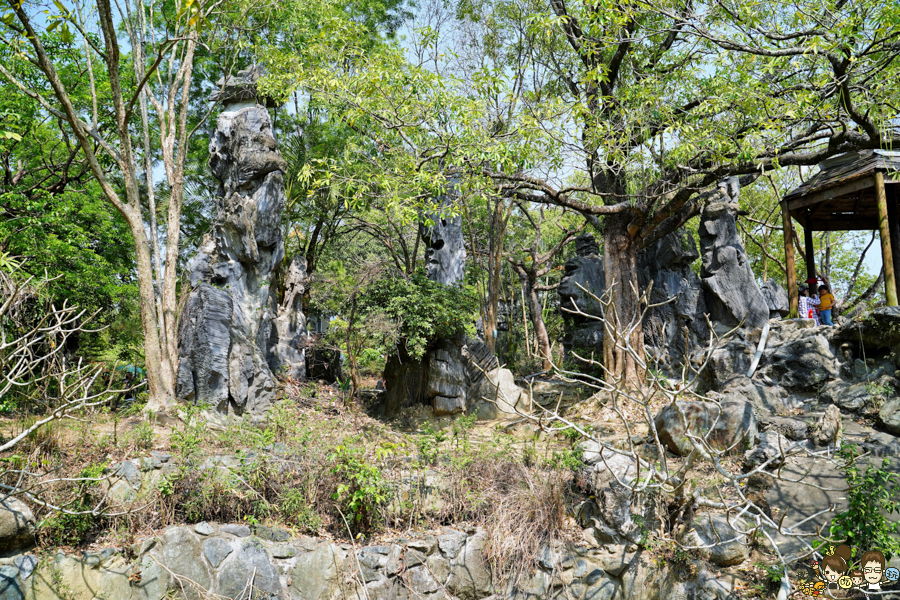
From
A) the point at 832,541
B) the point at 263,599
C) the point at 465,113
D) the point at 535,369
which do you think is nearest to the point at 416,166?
the point at 465,113

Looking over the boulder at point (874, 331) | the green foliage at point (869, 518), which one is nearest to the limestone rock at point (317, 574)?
the green foliage at point (869, 518)

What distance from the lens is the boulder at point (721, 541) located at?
18.4ft

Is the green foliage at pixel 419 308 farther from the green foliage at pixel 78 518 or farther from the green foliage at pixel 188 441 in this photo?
the green foliage at pixel 78 518

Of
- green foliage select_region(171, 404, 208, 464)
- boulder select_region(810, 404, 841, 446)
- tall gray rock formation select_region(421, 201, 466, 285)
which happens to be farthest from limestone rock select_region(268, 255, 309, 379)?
boulder select_region(810, 404, 841, 446)

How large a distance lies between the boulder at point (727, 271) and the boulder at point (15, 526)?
1229cm

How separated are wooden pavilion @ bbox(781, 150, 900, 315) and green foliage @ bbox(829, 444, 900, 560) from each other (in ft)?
16.0

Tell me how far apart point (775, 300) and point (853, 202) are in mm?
3783

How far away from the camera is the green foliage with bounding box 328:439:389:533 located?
612 centimetres

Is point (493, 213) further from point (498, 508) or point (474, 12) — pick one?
point (498, 508)

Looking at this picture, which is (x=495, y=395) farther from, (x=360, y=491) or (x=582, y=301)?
(x=360, y=491)

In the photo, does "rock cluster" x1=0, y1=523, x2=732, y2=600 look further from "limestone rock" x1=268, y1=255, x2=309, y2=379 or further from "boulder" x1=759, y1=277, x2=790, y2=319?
"boulder" x1=759, y1=277, x2=790, y2=319

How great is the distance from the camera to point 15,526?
5.09 m

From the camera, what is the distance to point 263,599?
5613 millimetres

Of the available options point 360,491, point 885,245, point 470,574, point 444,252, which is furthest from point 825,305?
point 360,491
